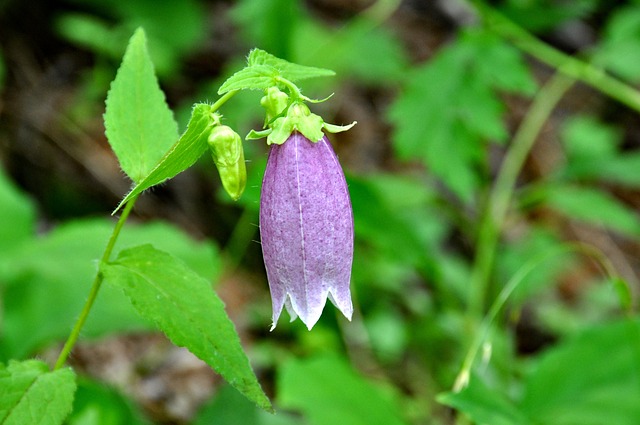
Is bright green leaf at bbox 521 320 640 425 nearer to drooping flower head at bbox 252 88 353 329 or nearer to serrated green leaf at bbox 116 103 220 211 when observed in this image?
drooping flower head at bbox 252 88 353 329

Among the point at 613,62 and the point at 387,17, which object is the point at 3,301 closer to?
the point at 613,62

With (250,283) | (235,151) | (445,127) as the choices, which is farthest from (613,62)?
(235,151)

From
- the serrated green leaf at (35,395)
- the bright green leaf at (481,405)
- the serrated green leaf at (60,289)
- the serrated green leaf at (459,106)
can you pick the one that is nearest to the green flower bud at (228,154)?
the serrated green leaf at (35,395)

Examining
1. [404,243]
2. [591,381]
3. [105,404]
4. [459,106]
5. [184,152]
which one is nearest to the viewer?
[184,152]

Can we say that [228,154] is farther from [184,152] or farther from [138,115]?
[138,115]

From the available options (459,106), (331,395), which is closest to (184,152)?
(331,395)

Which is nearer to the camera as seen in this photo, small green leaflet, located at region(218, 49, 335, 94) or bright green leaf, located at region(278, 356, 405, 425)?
small green leaflet, located at region(218, 49, 335, 94)

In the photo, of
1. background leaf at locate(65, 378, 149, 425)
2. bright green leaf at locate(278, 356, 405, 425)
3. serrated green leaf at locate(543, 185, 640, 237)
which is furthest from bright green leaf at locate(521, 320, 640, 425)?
background leaf at locate(65, 378, 149, 425)
